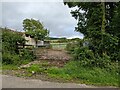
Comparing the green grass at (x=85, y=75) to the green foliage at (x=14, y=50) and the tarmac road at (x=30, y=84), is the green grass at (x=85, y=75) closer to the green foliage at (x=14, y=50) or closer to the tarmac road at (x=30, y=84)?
the tarmac road at (x=30, y=84)

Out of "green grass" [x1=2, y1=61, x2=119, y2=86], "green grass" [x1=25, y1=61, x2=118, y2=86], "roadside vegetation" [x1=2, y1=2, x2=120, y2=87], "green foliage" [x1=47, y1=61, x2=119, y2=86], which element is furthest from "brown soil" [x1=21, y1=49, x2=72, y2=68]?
"green foliage" [x1=47, y1=61, x2=119, y2=86]

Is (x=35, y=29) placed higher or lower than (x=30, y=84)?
higher

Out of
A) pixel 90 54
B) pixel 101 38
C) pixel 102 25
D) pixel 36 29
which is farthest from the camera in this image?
pixel 36 29

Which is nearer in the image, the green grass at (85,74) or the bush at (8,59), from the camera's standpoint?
the green grass at (85,74)

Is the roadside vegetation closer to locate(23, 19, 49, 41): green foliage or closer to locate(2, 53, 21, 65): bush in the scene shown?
locate(2, 53, 21, 65): bush

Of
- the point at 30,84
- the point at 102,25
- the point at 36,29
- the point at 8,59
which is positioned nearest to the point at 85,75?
the point at 30,84

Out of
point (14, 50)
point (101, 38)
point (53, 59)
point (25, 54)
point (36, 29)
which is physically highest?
point (36, 29)

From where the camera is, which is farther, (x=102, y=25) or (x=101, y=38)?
(x=102, y=25)

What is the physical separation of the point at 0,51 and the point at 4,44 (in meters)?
0.90

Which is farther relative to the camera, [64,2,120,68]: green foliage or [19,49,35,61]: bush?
[19,49,35,61]: bush

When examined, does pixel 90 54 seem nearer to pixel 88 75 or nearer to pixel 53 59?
pixel 88 75

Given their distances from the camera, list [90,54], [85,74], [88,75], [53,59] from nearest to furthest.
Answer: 1. [88,75]
2. [85,74]
3. [90,54]
4. [53,59]

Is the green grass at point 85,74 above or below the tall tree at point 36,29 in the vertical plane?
below

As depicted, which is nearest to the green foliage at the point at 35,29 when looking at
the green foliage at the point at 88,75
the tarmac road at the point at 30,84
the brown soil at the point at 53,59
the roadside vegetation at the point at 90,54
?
the brown soil at the point at 53,59
